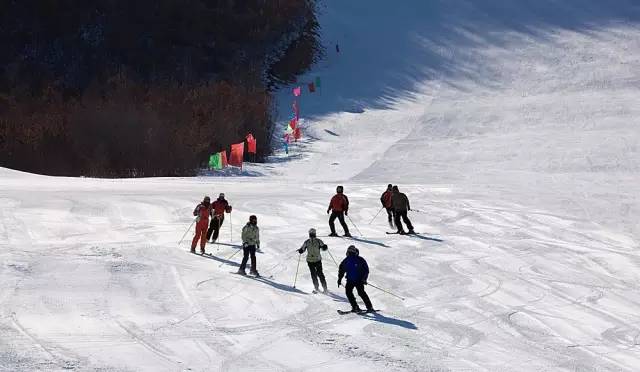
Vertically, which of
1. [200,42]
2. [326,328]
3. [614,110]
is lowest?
[326,328]

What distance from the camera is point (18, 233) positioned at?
66.3ft

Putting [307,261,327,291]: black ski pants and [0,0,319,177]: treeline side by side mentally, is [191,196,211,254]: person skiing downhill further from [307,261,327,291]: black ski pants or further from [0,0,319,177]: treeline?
[0,0,319,177]: treeline

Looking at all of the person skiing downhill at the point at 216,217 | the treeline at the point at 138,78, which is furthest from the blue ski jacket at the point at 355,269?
the treeline at the point at 138,78

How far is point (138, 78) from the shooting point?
5306 cm

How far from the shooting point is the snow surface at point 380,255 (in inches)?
502

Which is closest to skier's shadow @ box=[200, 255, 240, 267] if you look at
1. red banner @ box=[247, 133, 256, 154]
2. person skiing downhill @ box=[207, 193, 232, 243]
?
person skiing downhill @ box=[207, 193, 232, 243]

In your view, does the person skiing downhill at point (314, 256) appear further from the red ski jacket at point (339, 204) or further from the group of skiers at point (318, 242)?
the red ski jacket at point (339, 204)

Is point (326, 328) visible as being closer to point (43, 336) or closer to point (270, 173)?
point (43, 336)

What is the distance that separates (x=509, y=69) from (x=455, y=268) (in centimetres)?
4413

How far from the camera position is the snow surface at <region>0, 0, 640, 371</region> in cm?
1274

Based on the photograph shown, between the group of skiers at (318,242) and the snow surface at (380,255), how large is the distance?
1.39 ft

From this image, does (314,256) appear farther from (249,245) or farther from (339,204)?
(339,204)

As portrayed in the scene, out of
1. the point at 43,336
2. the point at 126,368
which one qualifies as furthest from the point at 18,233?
the point at 126,368

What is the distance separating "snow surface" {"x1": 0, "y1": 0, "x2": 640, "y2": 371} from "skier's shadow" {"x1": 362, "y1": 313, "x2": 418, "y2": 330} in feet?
0.22
